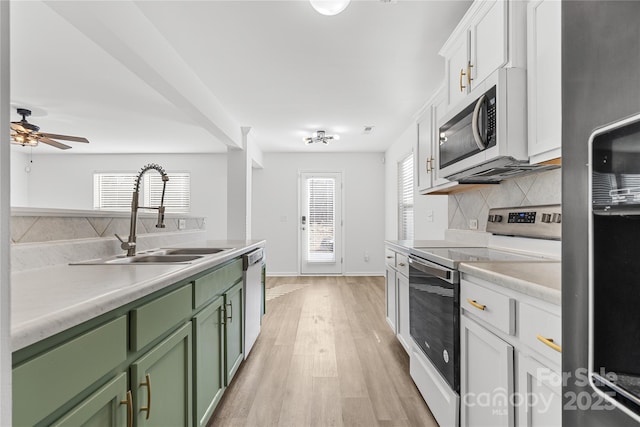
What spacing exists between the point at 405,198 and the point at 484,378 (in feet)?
13.4

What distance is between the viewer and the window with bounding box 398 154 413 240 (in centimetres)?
493

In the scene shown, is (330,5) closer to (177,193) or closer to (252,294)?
(252,294)

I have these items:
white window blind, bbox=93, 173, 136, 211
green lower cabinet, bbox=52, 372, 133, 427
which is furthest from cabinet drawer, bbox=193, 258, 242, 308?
white window blind, bbox=93, 173, 136, 211

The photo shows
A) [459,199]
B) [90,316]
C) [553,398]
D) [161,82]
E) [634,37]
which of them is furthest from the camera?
[459,199]

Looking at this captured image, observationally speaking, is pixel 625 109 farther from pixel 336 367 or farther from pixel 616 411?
pixel 336 367

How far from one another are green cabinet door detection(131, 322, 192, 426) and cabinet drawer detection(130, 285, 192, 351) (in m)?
0.05

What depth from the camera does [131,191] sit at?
669 cm

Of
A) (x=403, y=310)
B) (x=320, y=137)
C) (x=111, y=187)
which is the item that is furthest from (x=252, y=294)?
(x=111, y=187)

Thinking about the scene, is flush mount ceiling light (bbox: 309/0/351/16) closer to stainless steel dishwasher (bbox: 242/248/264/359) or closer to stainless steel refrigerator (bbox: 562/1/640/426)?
stainless steel refrigerator (bbox: 562/1/640/426)

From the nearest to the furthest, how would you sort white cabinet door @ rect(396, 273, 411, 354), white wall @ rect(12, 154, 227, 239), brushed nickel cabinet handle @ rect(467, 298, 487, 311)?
brushed nickel cabinet handle @ rect(467, 298, 487, 311), white cabinet door @ rect(396, 273, 411, 354), white wall @ rect(12, 154, 227, 239)

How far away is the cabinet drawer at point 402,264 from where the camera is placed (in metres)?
2.30

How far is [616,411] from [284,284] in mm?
5178

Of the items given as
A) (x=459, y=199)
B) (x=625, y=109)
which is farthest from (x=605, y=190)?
(x=459, y=199)

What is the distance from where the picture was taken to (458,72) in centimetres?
205
